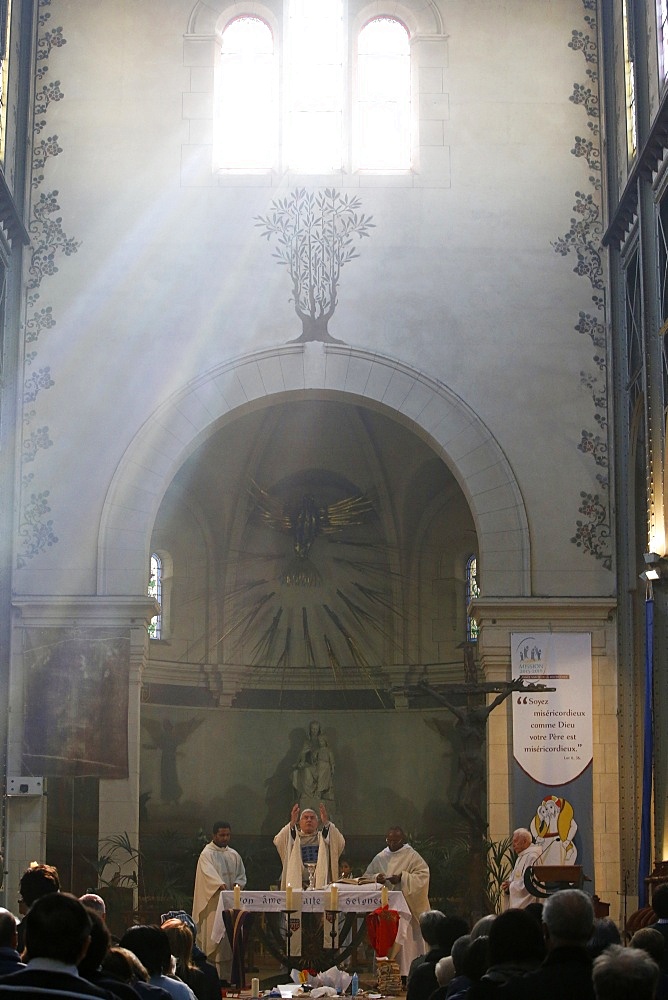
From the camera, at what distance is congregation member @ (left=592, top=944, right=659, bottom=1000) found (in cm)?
435

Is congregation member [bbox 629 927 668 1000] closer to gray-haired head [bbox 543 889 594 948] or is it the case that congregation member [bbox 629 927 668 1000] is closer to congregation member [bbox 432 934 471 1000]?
congregation member [bbox 432 934 471 1000]

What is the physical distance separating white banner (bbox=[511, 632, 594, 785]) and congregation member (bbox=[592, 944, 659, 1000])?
12.5 metres

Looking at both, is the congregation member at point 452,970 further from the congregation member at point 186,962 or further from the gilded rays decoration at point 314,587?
the gilded rays decoration at point 314,587

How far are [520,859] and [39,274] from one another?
8.93 m

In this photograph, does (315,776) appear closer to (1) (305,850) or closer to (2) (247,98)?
(1) (305,850)

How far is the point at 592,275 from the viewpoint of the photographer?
18.4 meters

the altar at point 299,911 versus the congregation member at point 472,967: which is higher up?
the congregation member at point 472,967

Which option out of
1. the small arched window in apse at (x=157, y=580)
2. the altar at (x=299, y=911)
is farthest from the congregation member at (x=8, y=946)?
the small arched window in apse at (x=157, y=580)

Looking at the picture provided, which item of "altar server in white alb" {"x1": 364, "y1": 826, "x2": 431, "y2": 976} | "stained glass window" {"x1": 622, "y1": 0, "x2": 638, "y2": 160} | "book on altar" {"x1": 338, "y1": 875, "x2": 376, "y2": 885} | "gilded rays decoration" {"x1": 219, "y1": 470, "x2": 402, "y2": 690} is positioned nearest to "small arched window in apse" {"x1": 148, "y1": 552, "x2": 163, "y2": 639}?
"gilded rays decoration" {"x1": 219, "y1": 470, "x2": 402, "y2": 690}

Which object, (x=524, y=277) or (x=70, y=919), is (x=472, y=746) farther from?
(x=70, y=919)

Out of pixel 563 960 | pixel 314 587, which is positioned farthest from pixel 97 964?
pixel 314 587

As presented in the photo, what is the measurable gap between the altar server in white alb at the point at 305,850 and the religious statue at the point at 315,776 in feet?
17.7

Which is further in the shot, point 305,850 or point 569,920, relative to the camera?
point 305,850

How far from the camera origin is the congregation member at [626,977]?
4.35m
